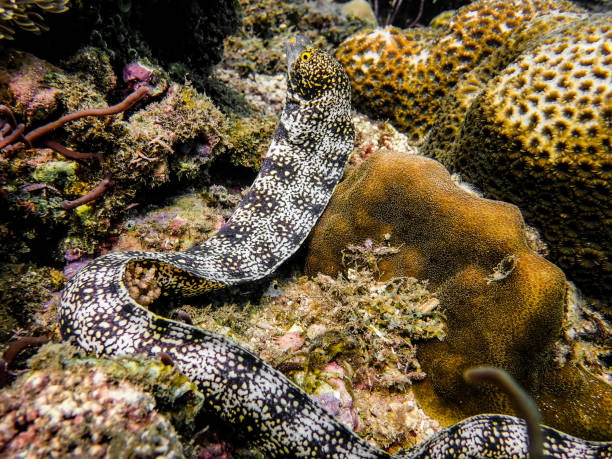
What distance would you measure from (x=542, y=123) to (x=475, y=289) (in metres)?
1.90

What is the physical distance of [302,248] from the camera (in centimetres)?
407

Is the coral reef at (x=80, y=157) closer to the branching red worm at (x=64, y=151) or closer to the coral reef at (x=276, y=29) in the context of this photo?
the branching red worm at (x=64, y=151)

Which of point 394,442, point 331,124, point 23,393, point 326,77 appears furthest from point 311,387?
point 326,77

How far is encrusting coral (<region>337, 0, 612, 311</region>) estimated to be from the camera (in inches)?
115

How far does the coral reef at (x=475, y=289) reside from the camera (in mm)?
2734

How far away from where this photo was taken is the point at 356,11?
8133 mm

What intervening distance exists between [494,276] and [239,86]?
506 centimetres

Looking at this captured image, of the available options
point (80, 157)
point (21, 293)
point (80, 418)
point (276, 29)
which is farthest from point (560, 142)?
point (276, 29)

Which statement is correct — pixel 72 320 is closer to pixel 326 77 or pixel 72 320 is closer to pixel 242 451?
pixel 242 451

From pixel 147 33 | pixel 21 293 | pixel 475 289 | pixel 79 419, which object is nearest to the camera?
pixel 79 419

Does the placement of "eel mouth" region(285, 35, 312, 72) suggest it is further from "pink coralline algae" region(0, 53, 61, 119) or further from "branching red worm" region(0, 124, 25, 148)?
"branching red worm" region(0, 124, 25, 148)

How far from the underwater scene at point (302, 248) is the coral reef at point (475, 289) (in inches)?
0.8

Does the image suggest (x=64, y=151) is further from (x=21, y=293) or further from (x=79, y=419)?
(x=79, y=419)

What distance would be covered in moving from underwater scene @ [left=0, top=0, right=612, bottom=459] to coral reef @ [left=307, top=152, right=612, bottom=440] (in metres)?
0.02
